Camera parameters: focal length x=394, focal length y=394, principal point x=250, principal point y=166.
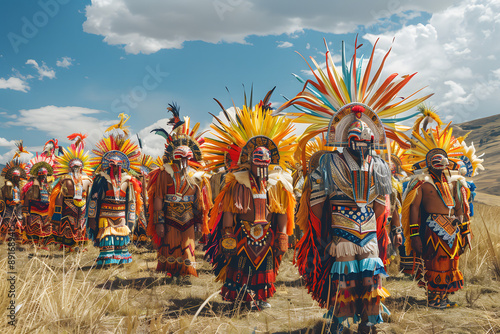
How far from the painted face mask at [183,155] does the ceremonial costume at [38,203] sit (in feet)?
22.4

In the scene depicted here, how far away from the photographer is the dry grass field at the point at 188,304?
10.8 feet

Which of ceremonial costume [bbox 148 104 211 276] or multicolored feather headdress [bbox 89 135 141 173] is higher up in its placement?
multicolored feather headdress [bbox 89 135 141 173]

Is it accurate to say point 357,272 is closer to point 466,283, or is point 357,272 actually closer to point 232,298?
point 232,298

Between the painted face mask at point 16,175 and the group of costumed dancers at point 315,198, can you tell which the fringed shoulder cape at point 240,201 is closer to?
the group of costumed dancers at point 315,198

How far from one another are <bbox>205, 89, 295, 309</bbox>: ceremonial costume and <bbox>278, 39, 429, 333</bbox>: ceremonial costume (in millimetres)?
969

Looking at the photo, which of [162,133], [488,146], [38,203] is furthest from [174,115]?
[488,146]

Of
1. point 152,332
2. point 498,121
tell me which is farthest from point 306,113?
point 498,121

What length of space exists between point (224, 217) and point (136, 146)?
4256mm

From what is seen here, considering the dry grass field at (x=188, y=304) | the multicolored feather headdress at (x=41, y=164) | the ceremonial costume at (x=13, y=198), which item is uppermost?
the multicolored feather headdress at (x=41, y=164)

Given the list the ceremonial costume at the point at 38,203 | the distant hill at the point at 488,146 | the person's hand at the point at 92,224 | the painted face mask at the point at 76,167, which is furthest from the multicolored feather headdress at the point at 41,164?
the distant hill at the point at 488,146

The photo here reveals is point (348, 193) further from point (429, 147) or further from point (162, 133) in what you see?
point (162, 133)

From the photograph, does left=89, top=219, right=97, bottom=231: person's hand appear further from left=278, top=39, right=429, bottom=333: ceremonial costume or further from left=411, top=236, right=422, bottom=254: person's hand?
left=411, top=236, right=422, bottom=254: person's hand

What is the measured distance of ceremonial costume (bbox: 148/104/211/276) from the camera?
669cm

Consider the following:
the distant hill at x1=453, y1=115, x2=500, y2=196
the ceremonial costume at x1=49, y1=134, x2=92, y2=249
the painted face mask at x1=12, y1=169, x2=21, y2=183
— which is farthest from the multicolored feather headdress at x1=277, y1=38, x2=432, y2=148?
the distant hill at x1=453, y1=115, x2=500, y2=196
